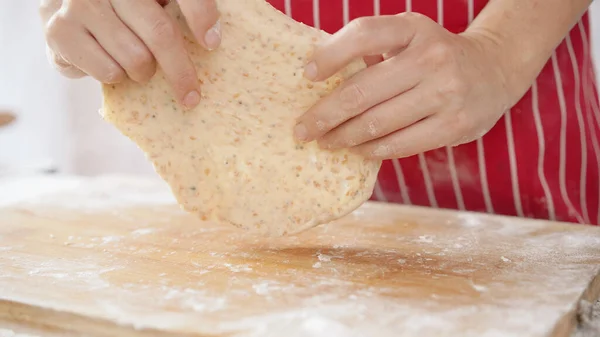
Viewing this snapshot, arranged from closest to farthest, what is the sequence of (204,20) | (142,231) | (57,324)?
1. (57,324)
2. (204,20)
3. (142,231)

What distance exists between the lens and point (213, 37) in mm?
1147

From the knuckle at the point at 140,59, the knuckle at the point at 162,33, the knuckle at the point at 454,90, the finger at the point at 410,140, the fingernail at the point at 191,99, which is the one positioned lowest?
the finger at the point at 410,140

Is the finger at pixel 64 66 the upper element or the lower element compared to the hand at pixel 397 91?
upper

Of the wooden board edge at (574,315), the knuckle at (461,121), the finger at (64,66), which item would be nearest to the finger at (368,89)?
the knuckle at (461,121)

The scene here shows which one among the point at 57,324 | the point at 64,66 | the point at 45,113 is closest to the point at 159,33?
the point at 64,66

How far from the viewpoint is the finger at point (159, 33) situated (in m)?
1.13

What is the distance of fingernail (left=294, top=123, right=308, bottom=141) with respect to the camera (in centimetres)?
118

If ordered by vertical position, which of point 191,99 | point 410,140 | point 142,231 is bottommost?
point 142,231

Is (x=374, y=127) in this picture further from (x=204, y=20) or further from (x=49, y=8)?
(x=49, y=8)

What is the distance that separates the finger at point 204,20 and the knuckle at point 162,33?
4 centimetres

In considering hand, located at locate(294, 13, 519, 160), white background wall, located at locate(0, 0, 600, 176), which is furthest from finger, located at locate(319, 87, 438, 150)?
white background wall, located at locate(0, 0, 600, 176)

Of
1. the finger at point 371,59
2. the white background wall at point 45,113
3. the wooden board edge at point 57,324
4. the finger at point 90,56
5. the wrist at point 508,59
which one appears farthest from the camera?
the white background wall at point 45,113

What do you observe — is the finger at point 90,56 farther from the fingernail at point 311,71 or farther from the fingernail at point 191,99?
the fingernail at point 311,71

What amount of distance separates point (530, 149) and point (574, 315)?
70cm
